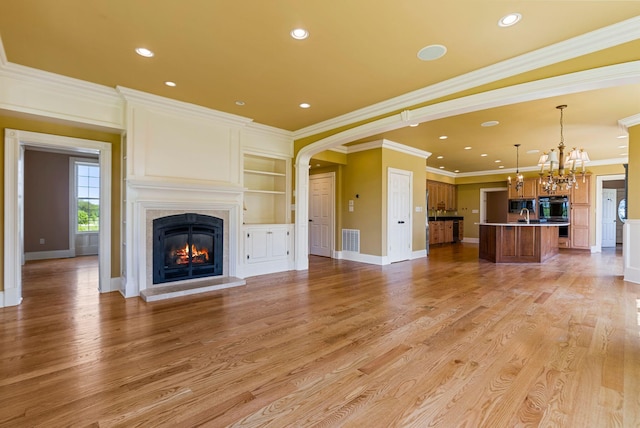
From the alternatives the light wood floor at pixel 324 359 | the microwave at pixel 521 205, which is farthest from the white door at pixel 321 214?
the microwave at pixel 521 205

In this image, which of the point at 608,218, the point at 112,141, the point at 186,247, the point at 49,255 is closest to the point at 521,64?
the point at 186,247

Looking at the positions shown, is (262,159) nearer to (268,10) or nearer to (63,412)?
(268,10)

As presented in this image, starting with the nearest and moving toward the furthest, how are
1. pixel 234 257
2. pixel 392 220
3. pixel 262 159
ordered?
pixel 234 257
pixel 262 159
pixel 392 220

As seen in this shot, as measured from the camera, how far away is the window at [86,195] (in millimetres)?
7742

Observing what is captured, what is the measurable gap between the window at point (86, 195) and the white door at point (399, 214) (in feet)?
25.2

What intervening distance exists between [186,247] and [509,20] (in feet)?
15.6

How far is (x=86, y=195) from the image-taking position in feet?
25.9

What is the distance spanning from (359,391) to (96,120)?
454 cm

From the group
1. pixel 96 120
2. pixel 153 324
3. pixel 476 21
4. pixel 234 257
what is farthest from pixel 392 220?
pixel 96 120

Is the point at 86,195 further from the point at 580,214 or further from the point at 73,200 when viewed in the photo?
the point at 580,214

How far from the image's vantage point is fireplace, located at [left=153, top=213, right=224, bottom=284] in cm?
441

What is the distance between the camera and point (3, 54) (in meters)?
3.14

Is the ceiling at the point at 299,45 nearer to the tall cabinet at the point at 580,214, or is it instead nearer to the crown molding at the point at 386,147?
the crown molding at the point at 386,147

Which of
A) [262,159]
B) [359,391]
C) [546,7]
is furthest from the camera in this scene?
[262,159]
